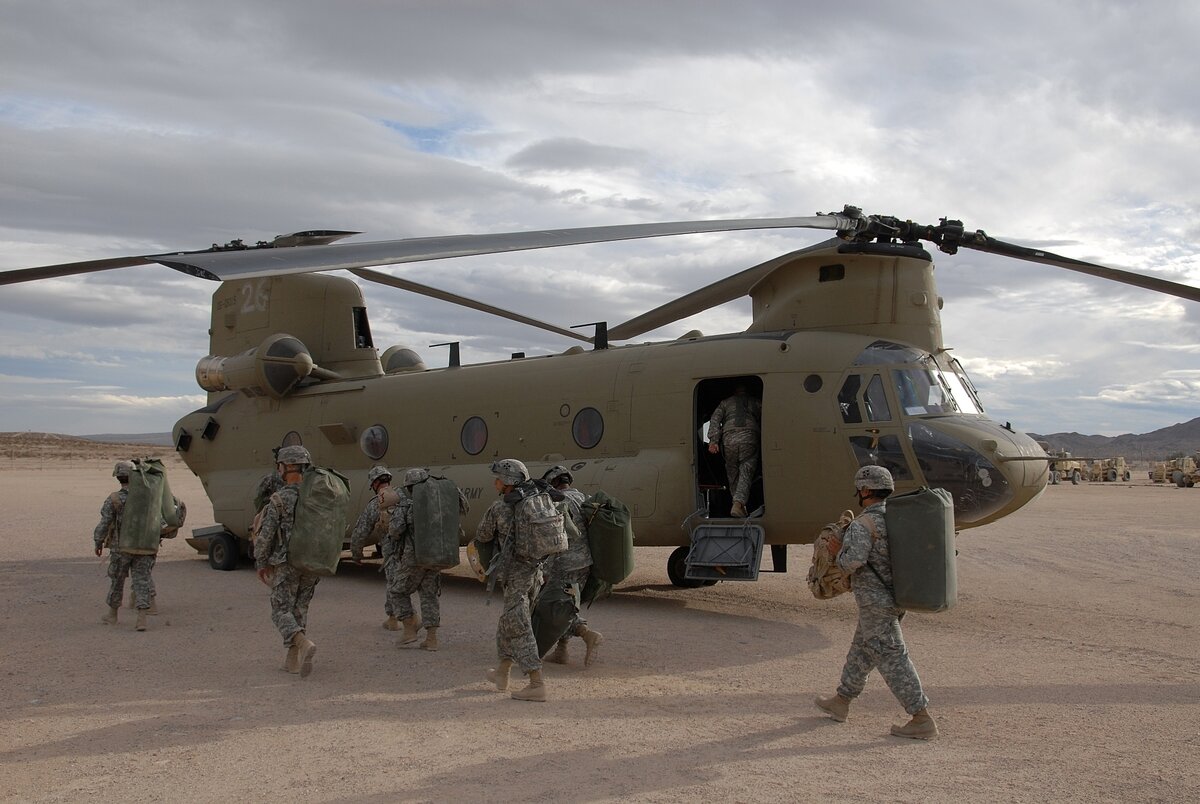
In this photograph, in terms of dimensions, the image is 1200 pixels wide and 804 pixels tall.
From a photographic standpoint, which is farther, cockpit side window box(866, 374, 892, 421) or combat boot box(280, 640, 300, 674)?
cockpit side window box(866, 374, 892, 421)

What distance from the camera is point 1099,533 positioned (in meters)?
19.7

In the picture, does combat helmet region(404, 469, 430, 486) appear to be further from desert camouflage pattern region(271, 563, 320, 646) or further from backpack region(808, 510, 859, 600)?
backpack region(808, 510, 859, 600)

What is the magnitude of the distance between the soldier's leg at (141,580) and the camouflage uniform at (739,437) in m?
6.27

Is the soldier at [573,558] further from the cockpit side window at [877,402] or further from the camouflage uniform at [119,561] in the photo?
the camouflage uniform at [119,561]

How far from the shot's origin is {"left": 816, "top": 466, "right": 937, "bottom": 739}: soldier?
6.14 metres

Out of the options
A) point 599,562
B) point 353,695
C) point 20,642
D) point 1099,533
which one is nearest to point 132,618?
point 20,642

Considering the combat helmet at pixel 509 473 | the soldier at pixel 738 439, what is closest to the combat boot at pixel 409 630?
the combat helmet at pixel 509 473

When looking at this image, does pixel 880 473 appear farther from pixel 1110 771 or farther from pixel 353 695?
pixel 353 695

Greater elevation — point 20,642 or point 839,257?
point 839,257

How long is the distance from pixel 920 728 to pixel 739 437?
5.19m

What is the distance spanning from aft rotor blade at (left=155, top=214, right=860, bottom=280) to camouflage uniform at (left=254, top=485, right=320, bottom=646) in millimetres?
2233

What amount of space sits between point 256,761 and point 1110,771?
4935mm

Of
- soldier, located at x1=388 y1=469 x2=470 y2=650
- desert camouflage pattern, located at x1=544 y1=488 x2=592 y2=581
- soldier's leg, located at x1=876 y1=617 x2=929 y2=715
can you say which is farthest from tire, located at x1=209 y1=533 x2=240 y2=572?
soldier's leg, located at x1=876 y1=617 x2=929 y2=715

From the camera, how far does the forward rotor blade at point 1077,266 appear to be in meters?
10.1
